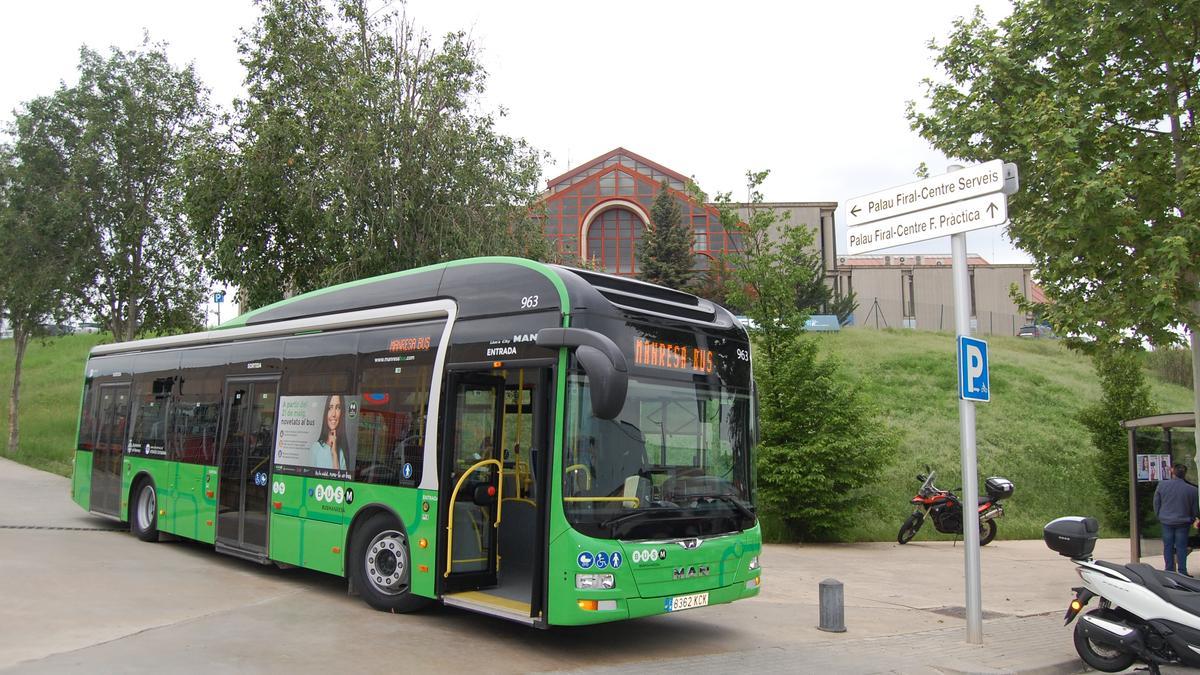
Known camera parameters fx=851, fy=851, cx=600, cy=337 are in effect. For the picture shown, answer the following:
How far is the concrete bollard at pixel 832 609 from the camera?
869cm

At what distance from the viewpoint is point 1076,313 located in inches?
426

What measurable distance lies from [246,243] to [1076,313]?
46.2ft

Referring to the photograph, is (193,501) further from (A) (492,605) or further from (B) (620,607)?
(B) (620,607)

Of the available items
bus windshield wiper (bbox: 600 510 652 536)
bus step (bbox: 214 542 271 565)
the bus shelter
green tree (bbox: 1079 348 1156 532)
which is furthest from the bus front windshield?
green tree (bbox: 1079 348 1156 532)

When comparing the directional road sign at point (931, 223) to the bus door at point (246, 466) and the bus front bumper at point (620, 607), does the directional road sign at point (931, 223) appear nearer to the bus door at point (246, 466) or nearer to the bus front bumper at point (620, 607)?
the bus front bumper at point (620, 607)

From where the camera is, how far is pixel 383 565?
8.52 meters

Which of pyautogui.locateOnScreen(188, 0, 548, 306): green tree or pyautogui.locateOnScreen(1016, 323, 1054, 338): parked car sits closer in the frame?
pyautogui.locateOnScreen(188, 0, 548, 306): green tree

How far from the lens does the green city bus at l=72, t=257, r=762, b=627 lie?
270 inches

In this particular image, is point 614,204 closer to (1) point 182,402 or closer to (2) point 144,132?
(2) point 144,132

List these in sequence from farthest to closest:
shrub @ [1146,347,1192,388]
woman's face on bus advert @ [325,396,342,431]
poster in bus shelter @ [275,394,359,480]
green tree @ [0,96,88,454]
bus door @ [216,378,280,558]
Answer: shrub @ [1146,347,1192,388] → green tree @ [0,96,88,454] → bus door @ [216,378,280,558] → woman's face on bus advert @ [325,396,342,431] → poster in bus shelter @ [275,394,359,480]

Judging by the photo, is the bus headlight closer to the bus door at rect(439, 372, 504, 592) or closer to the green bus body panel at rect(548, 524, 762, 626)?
the green bus body panel at rect(548, 524, 762, 626)

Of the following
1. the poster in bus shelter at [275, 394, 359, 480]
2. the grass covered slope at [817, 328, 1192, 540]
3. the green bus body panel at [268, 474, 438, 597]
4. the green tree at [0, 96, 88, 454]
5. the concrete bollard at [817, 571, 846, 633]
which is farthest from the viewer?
the grass covered slope at [817, 328, 1192, 540]

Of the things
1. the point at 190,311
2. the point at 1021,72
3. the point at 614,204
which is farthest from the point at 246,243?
the point at 614,204

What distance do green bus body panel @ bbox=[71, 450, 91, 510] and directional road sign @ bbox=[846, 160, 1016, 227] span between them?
12.9 metres
